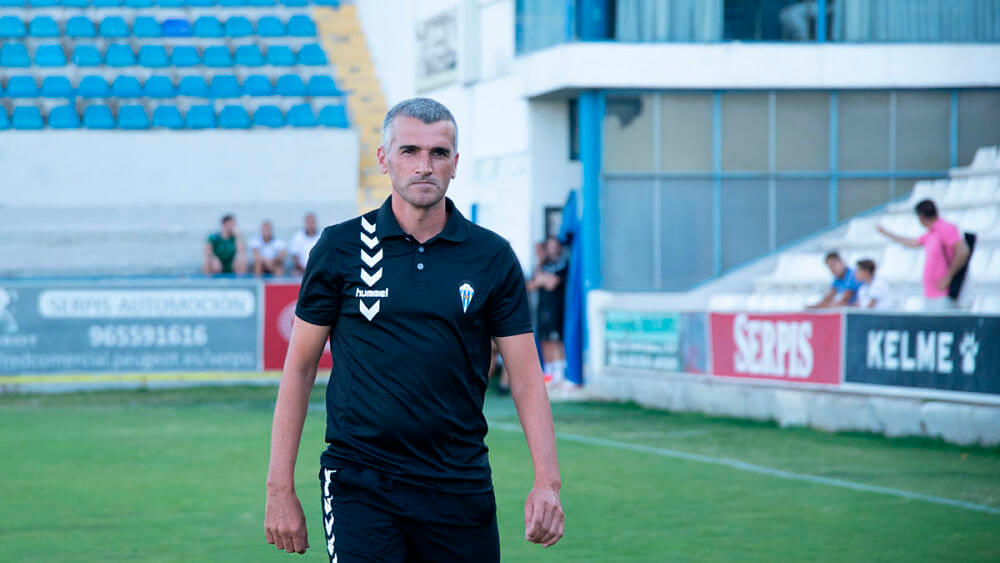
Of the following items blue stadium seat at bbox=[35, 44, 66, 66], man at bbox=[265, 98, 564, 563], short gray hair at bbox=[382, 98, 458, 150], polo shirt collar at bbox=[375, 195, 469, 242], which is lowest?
man at bbox=[265, 98, 564, 563]

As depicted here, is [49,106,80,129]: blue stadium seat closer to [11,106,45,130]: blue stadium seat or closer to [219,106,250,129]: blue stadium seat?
[11,106,45,130]: blue stadium seat

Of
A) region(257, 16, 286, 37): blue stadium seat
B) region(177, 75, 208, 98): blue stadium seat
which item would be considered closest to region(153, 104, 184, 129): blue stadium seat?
region(177, 75, 208, 98): blue stadium seat

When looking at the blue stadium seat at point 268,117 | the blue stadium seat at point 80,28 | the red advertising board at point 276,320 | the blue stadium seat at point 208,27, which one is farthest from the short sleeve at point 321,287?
the blue stadium seat at point 80,28

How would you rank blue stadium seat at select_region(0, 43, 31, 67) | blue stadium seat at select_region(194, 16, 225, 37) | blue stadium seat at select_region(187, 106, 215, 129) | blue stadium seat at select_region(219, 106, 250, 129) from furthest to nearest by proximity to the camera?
1. blue stadium seat at select_region(194, 16, 225, 37)
2. blue stadium seat at select_region(0, 43, 31, 67)
3. blue stadium seat at select_region(219, 106, 250, 129)
4. blue stadium seat at select_region(187, 106, 215, 129)

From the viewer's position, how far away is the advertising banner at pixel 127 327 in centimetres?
2155

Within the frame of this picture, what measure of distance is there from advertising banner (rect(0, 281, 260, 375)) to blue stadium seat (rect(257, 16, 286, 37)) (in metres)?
12.9

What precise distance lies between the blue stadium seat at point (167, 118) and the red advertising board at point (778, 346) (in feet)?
51.6

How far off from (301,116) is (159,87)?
3.12 meters

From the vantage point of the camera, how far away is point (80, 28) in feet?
109

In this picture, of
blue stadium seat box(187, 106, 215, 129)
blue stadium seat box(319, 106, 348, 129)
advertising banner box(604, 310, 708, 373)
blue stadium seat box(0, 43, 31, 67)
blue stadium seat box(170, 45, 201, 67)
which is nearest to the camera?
advertising banner box(604, 310, 708, 373)

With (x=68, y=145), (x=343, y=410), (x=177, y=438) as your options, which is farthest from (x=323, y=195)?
(x=343, y=410)

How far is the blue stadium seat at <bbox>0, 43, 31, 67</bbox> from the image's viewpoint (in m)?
32.1

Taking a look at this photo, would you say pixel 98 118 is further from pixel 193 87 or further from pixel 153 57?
pixel 153 57

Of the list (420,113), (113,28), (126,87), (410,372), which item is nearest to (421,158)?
(420,113)
